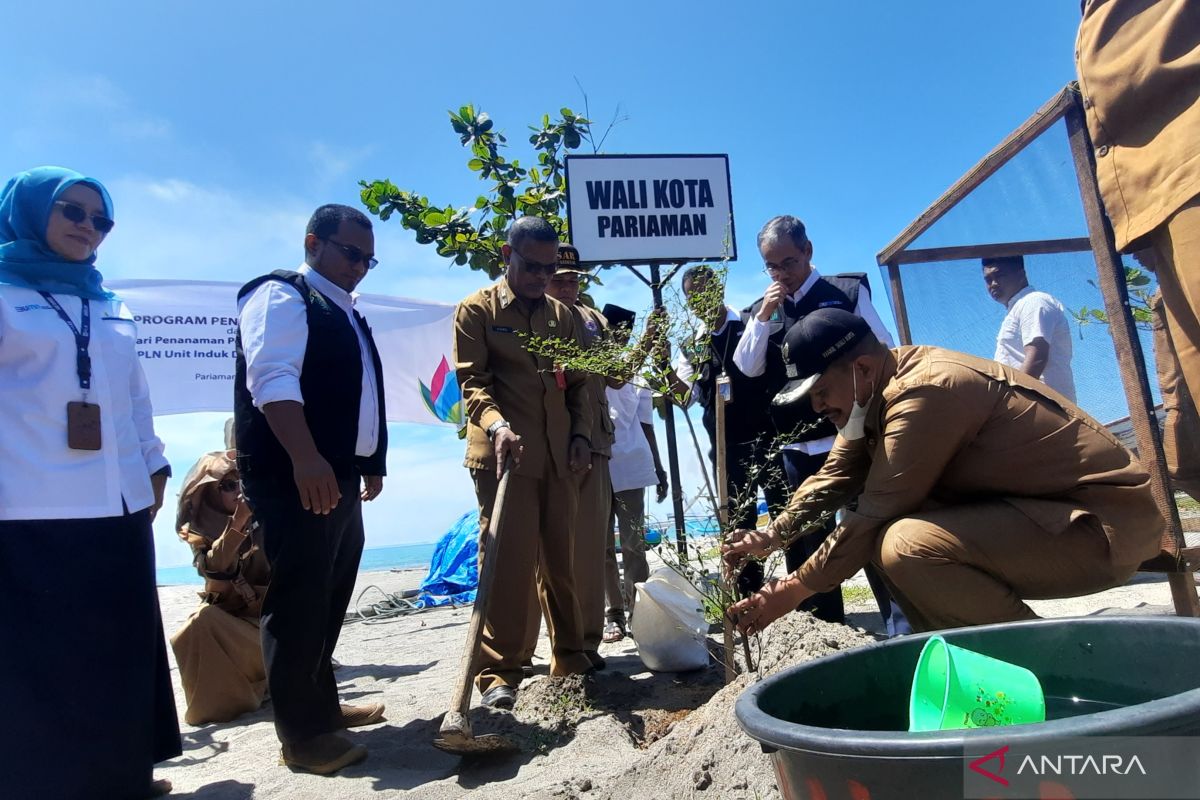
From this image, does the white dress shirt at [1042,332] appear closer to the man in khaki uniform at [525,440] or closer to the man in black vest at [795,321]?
the man in black vest at [795,321]

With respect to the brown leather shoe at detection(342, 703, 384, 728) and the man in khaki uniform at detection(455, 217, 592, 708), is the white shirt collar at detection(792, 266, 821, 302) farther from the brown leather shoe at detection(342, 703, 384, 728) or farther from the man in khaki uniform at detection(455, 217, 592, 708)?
the brown leather shoe at detection(342, 703, 384, 728)

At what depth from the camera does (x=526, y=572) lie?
3.22 metres

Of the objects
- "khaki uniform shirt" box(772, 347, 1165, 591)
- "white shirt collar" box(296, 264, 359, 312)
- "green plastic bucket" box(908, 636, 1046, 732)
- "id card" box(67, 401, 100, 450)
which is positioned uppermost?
"white shirt collar" box(296, 264, 359, 312)

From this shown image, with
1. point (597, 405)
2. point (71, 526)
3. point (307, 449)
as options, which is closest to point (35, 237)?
point (71, 526)

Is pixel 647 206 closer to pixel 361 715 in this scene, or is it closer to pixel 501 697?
pixel 501 697

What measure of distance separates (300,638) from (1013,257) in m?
3.65

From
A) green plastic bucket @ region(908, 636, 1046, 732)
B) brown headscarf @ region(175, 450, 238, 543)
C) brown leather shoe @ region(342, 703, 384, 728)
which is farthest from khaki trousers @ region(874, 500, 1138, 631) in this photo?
brown headscarf @ region(175, 450, 238, 543)

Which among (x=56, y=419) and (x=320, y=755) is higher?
(x=56, y=419)

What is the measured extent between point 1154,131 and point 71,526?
3342mm

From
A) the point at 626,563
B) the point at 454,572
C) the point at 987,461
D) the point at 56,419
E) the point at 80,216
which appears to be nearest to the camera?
the point at 987,461

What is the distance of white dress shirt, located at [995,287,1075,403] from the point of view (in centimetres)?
368

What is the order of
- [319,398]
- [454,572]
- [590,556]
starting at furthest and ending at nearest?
→ [454,572] → [590,556] → [319,398]

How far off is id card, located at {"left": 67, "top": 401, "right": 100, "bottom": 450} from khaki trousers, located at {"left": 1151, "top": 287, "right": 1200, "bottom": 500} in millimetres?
3655

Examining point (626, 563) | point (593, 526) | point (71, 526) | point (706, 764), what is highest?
point (71, 526)
